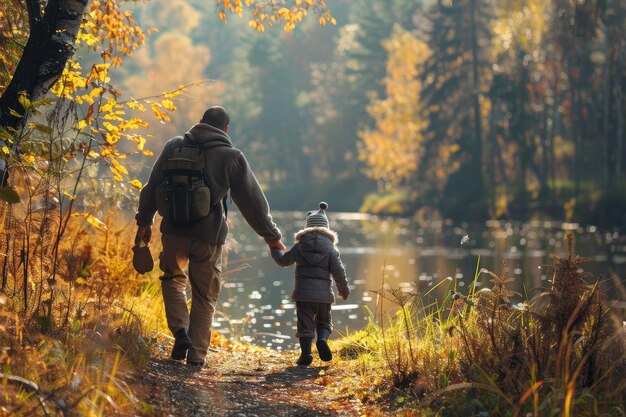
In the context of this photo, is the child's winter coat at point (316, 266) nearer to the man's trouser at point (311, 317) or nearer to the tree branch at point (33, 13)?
the man's trouser at point (311, 317)

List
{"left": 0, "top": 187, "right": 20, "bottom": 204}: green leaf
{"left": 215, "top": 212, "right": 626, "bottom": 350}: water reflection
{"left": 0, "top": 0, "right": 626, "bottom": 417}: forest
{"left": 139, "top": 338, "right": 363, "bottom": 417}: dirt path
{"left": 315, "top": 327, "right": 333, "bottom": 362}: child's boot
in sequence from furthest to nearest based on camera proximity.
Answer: {"left": 215, "top": 212, "right": 626, "bottom": 350}: water reflection < {"left": 315, "top": 327, "right": 333, "bottom": 362}: child's boot < {"left": 139, "top": 338, "right": 363, "bottom": 417}: dirt path < {"left": 0, "top": 0, "right": 626, "bottom": 417}: forest < {"left": 0, "top": 187, "right": 20, "bottom": 204}: green leaf

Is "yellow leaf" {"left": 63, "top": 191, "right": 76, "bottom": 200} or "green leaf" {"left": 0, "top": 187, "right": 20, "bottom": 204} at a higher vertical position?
"yellow leaf" {"left": 63, "top": 191, "right": 76, "bottom": 200}

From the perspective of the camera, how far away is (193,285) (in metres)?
7.54

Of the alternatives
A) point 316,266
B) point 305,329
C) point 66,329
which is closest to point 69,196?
point 66,329

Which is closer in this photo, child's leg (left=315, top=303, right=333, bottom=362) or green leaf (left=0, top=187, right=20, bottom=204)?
green leaf (left=0, top=187, right=20, bottom=204)

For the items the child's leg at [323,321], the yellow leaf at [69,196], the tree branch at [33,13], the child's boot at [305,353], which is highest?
the tree branch at [33,13]

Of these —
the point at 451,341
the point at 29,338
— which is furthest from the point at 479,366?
the point at 29,338

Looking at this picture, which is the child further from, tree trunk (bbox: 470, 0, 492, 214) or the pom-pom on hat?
tree trunk (bbox: 470, 0, 492, 214)

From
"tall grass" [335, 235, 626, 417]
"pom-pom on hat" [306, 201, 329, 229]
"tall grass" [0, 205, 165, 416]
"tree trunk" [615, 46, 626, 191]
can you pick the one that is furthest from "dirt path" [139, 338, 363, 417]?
"tree trunk" [615, 46, 626, 191]

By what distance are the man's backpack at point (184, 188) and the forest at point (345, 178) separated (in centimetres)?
36

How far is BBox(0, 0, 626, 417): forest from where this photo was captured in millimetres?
5785

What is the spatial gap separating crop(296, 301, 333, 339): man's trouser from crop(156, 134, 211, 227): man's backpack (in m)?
1.50

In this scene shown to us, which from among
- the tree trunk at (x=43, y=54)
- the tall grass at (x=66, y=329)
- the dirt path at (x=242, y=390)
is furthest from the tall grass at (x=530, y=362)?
the tree trunk at (x=43, y=54)

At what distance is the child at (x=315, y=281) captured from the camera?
8.21 meters
